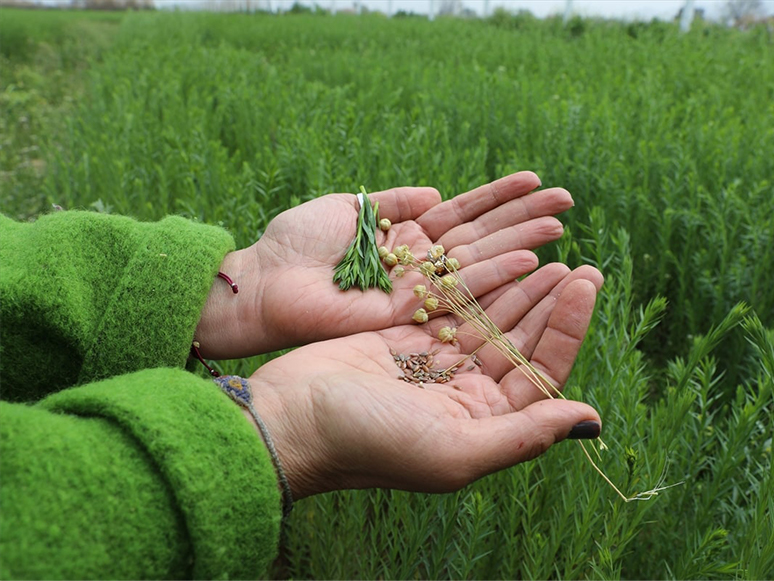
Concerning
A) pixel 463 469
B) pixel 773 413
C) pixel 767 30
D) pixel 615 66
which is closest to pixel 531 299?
pixel 463 469

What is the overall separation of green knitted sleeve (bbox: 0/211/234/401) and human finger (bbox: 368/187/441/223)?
0.73 m

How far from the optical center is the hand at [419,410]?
1427mm

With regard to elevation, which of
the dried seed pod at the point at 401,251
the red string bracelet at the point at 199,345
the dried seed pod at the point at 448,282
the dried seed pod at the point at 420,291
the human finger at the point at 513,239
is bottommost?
the red string bracelet at the point at 199,345

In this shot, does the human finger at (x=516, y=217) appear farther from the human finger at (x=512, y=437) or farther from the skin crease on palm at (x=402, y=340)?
the human finger at (x=512, y=437)

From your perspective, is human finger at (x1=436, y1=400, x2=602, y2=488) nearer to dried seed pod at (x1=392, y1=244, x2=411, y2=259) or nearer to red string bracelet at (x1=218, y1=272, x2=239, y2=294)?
dried seed pod at (x1=392, y1=244, x2=411, y2=259)

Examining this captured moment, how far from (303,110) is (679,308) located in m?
2.78

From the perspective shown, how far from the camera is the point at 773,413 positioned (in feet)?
6.27

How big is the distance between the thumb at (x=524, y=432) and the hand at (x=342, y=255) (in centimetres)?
62

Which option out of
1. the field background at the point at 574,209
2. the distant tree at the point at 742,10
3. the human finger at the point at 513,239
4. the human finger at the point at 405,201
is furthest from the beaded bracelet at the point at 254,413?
the distant tree at the point at 742,10

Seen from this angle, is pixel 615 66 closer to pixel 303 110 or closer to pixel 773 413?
pixel 303 110

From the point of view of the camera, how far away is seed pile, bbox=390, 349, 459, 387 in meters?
1.71

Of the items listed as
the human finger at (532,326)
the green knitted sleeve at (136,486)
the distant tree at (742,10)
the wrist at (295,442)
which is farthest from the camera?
the distant tree at (742,10)

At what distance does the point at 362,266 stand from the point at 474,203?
1.48 ft

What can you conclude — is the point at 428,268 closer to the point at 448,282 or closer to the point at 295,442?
the point at 448,282
